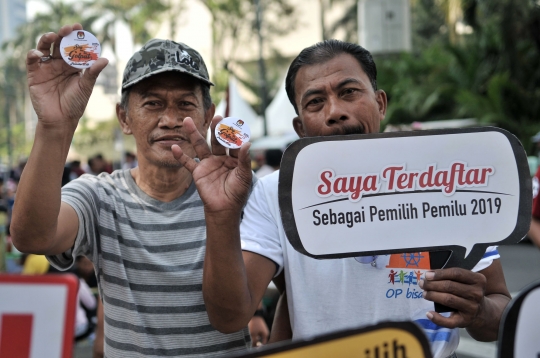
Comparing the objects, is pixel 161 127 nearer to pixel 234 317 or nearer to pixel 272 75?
pixel 234 317

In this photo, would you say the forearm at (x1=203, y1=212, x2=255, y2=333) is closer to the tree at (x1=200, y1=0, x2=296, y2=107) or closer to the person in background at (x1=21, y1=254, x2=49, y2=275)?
the person in background at (x1=21, y1=254, x2=49, y2=275)

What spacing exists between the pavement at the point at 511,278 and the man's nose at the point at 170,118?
7.66 ft

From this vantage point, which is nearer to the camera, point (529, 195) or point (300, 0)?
point (529, 195)

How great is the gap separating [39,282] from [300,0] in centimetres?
3425

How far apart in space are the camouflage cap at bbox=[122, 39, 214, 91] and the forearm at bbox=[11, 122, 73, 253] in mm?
424

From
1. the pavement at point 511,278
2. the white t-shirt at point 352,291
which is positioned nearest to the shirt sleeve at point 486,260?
the white t-shirt at point 352,291

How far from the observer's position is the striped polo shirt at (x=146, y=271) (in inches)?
83.6

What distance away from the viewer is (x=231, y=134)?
1.80m

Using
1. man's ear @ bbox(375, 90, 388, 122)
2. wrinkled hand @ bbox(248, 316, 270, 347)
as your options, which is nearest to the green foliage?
wrinkled hand @ bbox(248, 316, 270, 347)

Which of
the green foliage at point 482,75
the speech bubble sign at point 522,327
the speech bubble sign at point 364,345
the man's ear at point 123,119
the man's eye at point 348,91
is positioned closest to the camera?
the speech bubble sign at point 364,345

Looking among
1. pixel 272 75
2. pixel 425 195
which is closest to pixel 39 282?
pixel 425 195

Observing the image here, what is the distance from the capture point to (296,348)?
1.17 meters

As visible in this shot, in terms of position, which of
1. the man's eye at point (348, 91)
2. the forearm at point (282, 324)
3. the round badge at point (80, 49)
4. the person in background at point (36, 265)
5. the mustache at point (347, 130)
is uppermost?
the round badge at point (80, 49)

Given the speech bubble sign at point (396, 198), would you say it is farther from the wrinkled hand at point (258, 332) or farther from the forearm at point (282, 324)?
the wrinkled hand at point (258, 332)
